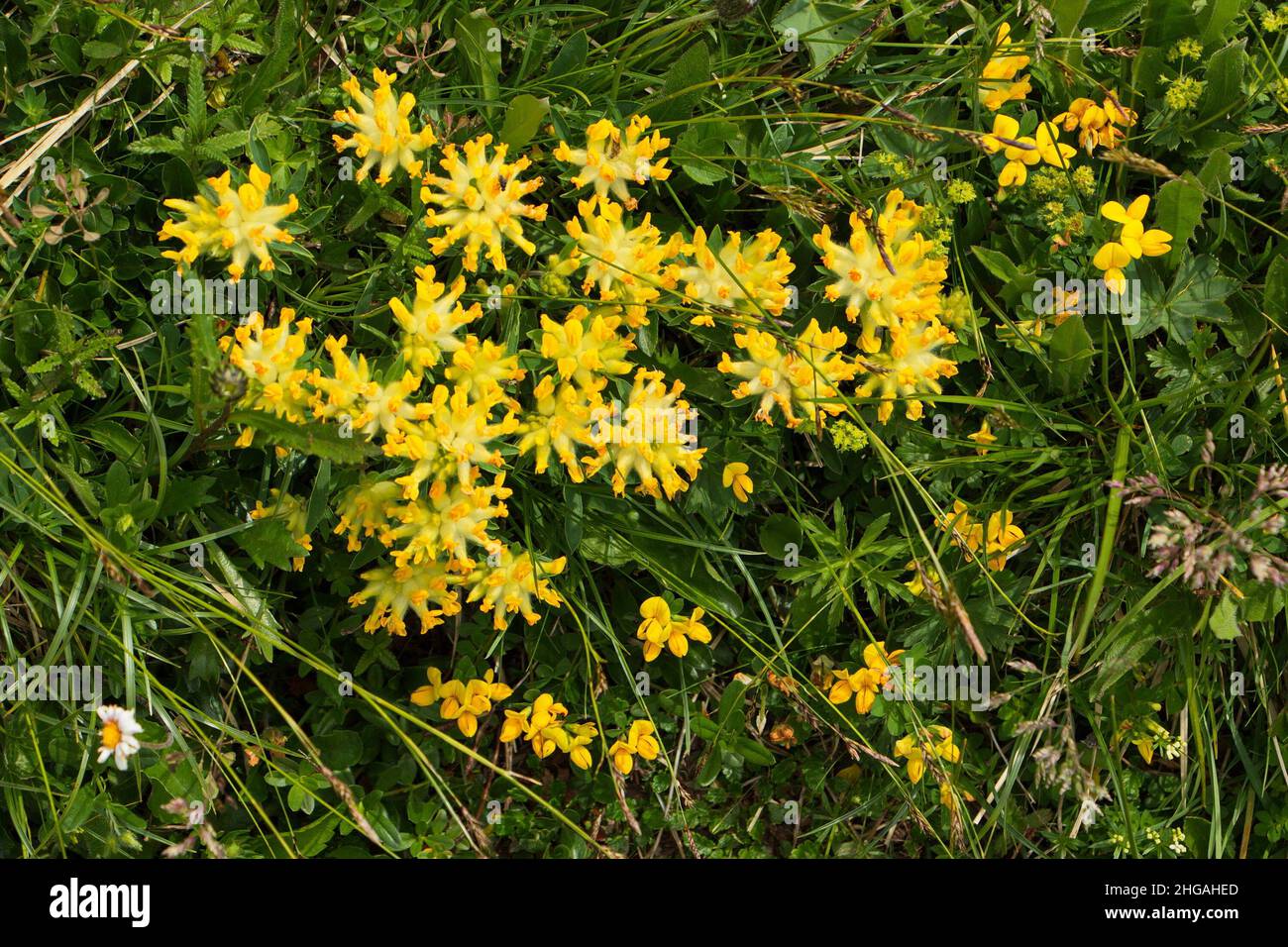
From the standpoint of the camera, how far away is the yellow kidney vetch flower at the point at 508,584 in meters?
3.14

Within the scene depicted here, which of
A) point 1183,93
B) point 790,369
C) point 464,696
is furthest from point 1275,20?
point 464,696

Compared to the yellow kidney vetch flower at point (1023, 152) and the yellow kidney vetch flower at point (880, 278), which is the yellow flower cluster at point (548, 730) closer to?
the yellow kidney vetch flower at point (880, 278)

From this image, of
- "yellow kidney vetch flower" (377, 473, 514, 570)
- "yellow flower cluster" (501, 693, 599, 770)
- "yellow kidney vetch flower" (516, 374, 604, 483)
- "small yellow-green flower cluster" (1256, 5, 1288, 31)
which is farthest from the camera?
"small yellow-green flower cluster" (1256, 5, 1288, 31)

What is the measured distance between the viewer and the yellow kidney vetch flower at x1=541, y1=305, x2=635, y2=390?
3043mm

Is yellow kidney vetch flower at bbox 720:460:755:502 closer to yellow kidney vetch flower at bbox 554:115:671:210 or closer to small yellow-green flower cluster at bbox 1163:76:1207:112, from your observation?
yellow kidney vetch flower at bbox 554:115:671:210

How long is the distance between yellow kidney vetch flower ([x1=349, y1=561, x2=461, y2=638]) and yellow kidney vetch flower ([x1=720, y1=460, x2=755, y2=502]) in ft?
2.88

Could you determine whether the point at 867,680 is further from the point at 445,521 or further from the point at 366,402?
the point at 366,402

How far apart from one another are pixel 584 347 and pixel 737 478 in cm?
66

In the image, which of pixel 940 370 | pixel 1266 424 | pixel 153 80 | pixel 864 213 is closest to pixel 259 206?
pixel 153 80

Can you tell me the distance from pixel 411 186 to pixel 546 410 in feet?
2.82

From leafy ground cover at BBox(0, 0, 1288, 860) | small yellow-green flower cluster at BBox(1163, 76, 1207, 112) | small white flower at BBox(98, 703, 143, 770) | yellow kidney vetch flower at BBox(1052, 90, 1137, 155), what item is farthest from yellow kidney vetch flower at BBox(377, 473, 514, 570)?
small yellow-green flower cluster at BBox(1163, 76, 1207, 112)

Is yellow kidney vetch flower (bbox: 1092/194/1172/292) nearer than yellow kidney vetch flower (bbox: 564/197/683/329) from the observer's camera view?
No

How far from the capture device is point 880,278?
3289 mm

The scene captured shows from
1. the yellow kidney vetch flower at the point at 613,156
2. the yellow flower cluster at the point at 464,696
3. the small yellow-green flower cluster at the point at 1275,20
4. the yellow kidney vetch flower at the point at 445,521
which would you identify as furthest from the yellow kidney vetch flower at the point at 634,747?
the small yellow-green flower cluster at the point at 1275,20
